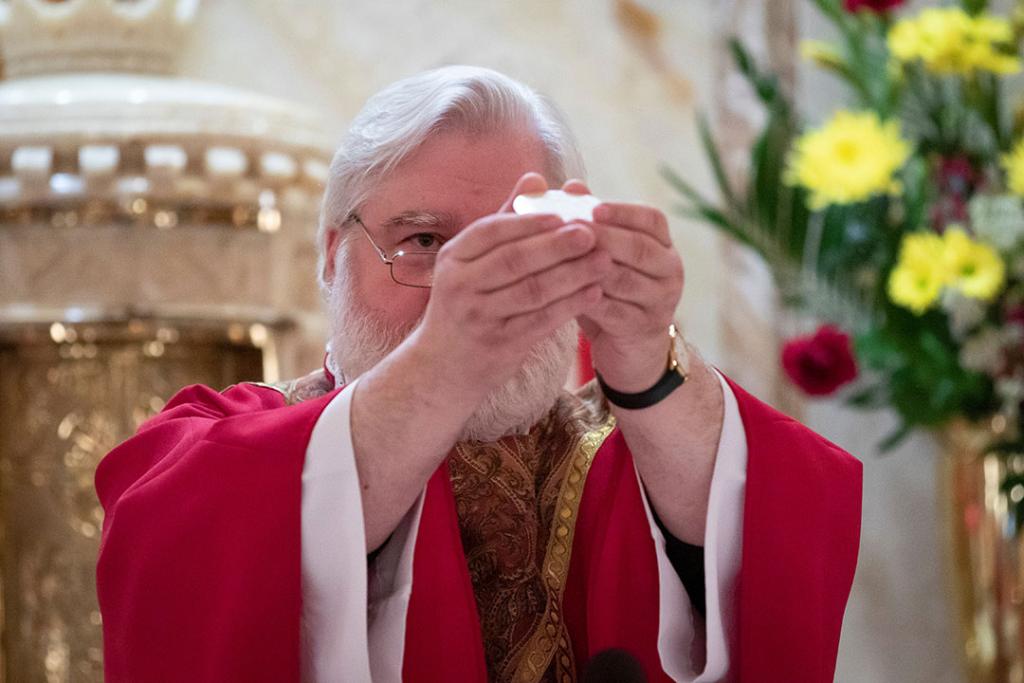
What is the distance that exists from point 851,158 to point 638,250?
1.93 meters

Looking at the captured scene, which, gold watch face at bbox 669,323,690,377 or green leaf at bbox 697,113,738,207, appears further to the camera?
green leaf at bbox 697,113,738,207

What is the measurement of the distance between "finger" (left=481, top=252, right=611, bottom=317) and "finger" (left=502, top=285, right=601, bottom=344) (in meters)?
0.02

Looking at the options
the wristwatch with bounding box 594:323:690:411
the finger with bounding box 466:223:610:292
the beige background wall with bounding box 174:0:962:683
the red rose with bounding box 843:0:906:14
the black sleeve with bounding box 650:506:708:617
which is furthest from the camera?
the beige background wall with bounding box 174:0:962:683

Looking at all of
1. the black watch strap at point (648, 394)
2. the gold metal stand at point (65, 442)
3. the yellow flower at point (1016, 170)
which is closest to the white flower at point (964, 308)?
the yellow flower at point (1016, 170)

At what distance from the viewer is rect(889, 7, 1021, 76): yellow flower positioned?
325 centimetres

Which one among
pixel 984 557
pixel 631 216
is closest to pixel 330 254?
pixel 631 216

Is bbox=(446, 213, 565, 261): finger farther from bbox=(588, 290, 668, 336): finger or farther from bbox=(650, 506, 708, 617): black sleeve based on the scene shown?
bbox=(650, 506, 708, 617): black sleeve

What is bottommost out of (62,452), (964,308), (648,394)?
(62,452)

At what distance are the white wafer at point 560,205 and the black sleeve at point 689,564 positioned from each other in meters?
0.49

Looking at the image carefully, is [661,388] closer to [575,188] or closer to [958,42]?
[575,188]

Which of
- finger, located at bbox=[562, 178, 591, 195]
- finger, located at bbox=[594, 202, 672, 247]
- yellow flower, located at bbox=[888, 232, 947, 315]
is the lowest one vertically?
yellow flower, located at bbox=[888, 232, 947, 315]

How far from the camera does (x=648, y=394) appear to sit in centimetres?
170

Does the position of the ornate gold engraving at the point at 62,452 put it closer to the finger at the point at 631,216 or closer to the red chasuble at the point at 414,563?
the red chasuble at the point at 414,563

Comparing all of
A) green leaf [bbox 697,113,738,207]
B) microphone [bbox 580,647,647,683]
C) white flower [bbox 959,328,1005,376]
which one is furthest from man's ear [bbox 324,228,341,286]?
green leaf [bbox 697,113,738,207]
